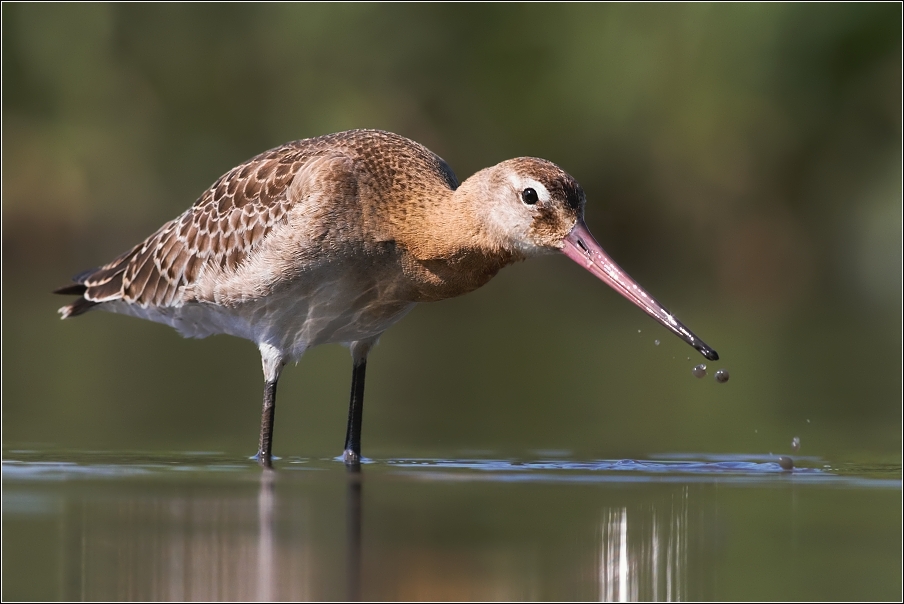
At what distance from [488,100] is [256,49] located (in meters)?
3.11

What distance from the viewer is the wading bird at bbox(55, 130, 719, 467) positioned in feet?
26.8

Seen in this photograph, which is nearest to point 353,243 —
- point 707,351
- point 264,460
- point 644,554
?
point 264,460

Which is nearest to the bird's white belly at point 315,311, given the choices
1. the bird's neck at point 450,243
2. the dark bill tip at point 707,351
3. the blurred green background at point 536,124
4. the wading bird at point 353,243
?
the wading bird at point 353,243

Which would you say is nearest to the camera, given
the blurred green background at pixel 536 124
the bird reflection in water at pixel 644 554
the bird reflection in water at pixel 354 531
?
the bird reflection in water at pixel 354 531

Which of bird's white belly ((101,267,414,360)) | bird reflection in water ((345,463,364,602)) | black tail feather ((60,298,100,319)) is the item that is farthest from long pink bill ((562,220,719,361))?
black tail feather ((60,298,100,319))

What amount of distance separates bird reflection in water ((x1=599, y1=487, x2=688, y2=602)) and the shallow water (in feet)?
0.04

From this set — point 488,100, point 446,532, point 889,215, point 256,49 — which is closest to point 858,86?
point 889,215

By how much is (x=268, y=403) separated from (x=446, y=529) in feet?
9.22

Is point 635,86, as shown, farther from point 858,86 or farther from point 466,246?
point 466,246

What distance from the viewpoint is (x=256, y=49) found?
2052cm

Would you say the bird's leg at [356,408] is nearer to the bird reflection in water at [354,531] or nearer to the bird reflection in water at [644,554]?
the bird reflection in water at [354,531]

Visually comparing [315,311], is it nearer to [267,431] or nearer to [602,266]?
[267,431]

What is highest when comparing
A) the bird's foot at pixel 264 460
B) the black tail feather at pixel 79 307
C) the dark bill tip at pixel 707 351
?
the black tail feather at pixel 79 307

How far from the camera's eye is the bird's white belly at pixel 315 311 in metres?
8.71
